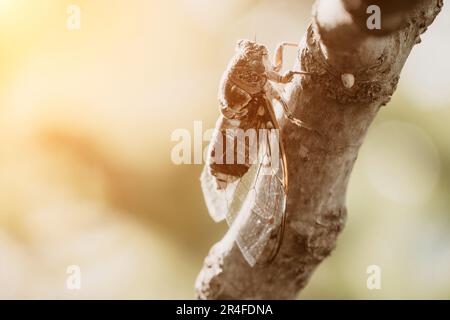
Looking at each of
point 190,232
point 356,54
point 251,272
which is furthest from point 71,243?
point 356,54

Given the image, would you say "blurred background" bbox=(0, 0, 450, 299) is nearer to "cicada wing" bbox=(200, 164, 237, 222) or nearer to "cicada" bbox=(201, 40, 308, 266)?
"cicada wing" bbox=(200, 164, 237, 222)

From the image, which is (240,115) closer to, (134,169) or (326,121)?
(326,121)

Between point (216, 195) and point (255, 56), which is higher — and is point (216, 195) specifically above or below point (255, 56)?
below

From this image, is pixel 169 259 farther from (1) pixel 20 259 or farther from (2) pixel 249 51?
(2) pixel 249 51

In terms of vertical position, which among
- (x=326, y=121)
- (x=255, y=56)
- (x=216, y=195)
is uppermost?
(x=255, y=56)

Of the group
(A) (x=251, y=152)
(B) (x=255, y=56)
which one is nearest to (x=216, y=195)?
(A) (x=251, y=152)
